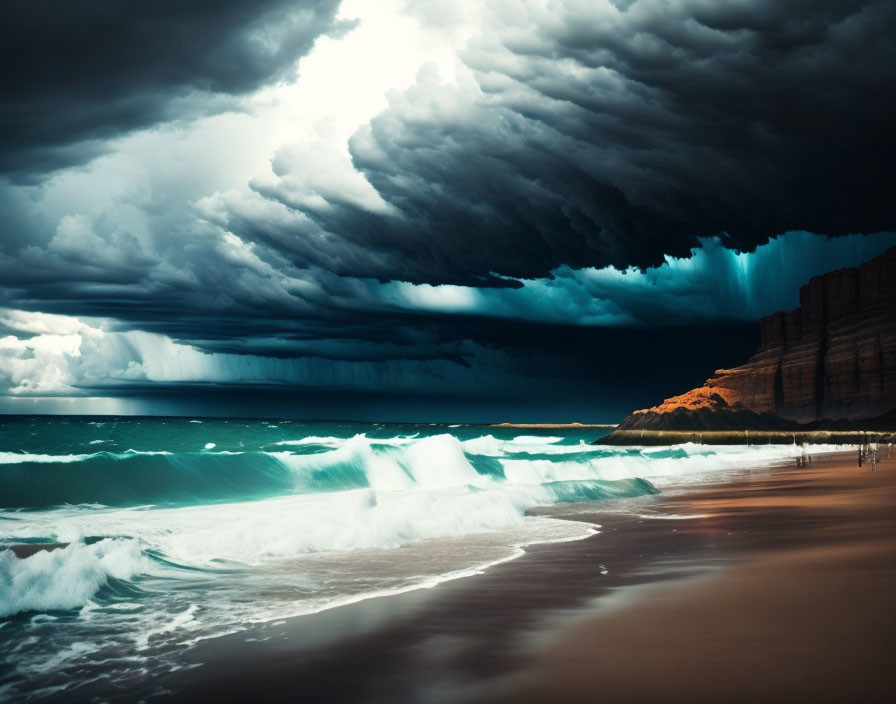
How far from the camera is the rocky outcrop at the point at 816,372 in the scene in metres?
114

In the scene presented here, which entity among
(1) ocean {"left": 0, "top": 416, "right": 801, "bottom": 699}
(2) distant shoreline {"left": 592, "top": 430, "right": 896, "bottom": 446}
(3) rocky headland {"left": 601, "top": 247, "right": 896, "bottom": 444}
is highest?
(3) rocky headland {"left": 601, "top": 247, "right": 896, "bottom": 444}

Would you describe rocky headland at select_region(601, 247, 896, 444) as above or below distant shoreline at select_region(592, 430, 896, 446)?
above

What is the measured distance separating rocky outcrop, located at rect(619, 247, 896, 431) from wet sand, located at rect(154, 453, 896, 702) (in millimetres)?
102275

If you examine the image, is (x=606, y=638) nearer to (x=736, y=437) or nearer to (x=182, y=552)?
(x=182, y=552)

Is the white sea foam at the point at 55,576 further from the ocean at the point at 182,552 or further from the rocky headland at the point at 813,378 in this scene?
the rocky headland at the point at 813,378

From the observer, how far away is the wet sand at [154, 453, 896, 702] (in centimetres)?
543

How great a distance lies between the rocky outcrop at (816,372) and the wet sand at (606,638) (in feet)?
336

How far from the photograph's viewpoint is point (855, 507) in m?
17.7

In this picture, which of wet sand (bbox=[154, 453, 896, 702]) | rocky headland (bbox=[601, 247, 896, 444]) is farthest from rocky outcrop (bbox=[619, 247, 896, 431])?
wet sand (bbox=[154, 453, 896, 702])

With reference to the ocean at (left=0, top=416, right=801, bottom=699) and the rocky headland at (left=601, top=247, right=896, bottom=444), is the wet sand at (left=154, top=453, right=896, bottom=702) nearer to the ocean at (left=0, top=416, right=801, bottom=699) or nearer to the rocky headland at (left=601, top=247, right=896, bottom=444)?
the ocean at (left=0, top=416, right=801, bottom=699)

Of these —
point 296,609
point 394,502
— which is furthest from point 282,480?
point 296,609

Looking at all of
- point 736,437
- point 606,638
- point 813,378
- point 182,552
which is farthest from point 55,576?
point 813,378

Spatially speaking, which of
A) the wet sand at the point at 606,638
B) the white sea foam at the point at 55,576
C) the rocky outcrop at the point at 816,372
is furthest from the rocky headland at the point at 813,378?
the white sea foam at the point at 55,576

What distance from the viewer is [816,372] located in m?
127
